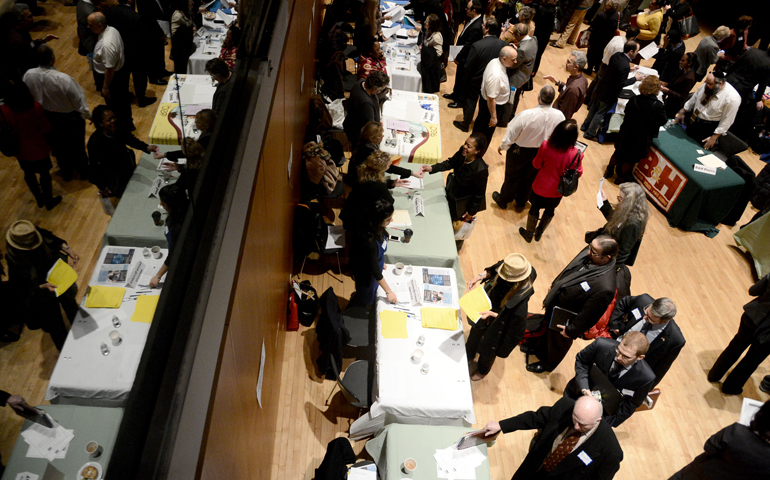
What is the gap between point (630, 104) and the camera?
6863mm

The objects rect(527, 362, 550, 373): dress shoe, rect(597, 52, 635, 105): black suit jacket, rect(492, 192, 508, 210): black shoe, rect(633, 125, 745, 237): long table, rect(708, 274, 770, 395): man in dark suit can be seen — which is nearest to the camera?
rect(708, 274, 770, 395): man in dark suit

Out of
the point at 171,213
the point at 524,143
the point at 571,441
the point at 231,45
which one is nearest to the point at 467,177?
the point at 524,143

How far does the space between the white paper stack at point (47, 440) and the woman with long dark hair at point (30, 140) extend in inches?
15.1

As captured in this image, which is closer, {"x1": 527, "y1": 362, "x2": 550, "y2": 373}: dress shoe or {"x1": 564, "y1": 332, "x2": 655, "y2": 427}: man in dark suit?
{"x1": 564, "y1": 332, "x2": 655, "y2": 427}: man in dark suit

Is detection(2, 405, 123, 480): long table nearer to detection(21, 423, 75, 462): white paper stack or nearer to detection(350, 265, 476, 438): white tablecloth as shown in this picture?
detection(21, 423, 75, 462): white paper stack

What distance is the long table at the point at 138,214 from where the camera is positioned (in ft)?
4.01

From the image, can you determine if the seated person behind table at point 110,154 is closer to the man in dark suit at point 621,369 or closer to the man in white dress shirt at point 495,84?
the man in dark suit at point 621,369

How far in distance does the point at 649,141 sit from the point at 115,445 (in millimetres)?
7431

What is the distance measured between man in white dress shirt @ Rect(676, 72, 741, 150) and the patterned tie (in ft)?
18.5

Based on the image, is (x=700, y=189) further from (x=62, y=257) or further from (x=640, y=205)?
(x=62, y=257)

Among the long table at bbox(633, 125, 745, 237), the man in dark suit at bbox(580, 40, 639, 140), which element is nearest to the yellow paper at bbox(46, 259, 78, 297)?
the long table at bbox(633, 125, 745, 237)

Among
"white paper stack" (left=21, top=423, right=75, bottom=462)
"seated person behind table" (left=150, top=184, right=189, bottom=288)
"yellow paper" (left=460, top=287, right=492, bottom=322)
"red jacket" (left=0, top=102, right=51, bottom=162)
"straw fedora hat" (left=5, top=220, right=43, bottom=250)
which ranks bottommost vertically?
"yellow paper" (left=460, top=287, right=492, bottom=322)

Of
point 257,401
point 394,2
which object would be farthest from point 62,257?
point 394,2

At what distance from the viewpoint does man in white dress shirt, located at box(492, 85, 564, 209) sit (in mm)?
6117
